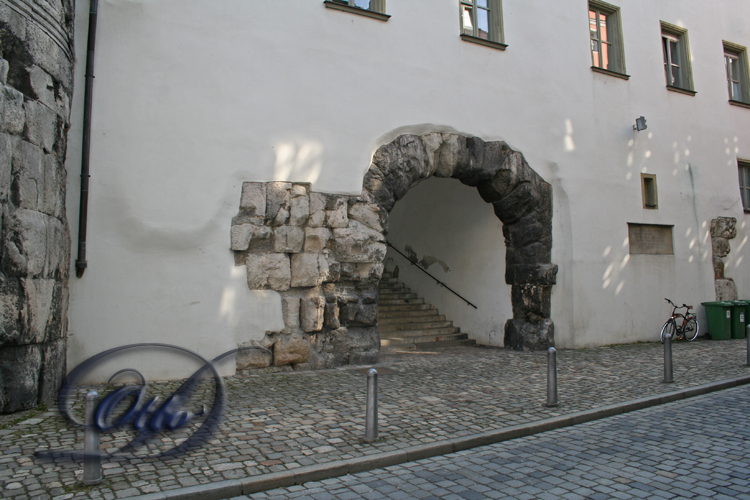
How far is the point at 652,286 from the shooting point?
11445 mm

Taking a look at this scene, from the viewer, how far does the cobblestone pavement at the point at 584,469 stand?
356cm

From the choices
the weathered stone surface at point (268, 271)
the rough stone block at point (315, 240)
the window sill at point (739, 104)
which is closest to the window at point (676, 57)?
the window sill at point (739, 104)

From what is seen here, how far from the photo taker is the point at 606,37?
38.2 ft

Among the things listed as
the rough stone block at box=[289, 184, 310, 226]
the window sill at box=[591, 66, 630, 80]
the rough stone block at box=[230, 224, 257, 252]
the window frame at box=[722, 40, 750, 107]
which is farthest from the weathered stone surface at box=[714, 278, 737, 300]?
the rough stone block at box=[230, 224, 257, 252]

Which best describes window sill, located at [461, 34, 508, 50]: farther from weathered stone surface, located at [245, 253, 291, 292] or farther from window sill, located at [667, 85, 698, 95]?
weathered stone surface, located at [245, 253, 291, 292]

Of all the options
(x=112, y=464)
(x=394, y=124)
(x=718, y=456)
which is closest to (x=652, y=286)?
(x=394, y=124)

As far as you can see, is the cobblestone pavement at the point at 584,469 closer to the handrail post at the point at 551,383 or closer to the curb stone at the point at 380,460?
the curb stone at the point at 380,460

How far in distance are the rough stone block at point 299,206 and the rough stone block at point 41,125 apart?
9.50 ft

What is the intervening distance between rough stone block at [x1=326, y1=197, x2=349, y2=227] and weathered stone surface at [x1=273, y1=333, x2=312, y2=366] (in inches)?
64.4

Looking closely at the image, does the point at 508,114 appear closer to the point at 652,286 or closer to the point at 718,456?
the point at 652,286

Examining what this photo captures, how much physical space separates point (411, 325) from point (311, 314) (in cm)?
387

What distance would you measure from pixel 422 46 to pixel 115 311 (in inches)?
238

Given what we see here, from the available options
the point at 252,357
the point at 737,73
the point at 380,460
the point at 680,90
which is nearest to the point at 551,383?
the point at 380,460

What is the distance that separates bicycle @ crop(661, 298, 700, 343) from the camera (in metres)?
11.5
